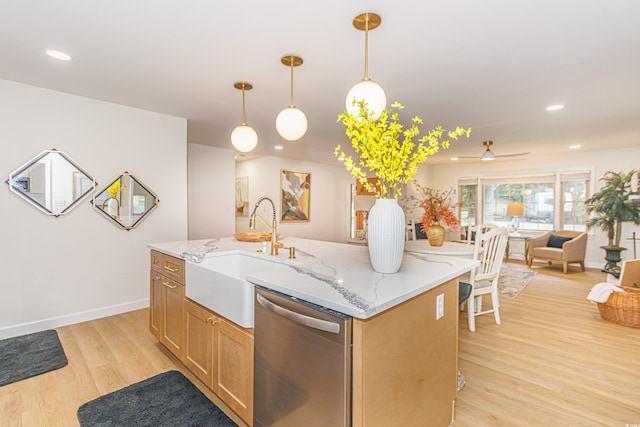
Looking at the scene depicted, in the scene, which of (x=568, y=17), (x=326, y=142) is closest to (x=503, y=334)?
(x=568, y=17)

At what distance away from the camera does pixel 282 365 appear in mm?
1360

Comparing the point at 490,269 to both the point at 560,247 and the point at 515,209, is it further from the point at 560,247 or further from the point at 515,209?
the point at 515,209

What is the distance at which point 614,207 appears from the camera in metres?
5.30

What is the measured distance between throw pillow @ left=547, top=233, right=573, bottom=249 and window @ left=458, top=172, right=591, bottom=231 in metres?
0.49

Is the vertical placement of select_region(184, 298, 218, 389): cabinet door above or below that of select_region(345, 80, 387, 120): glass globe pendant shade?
below

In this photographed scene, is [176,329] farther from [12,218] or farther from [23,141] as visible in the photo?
[23,141]

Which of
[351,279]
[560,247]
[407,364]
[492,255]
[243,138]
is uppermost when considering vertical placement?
[243,138]

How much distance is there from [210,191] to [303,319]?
493 cm

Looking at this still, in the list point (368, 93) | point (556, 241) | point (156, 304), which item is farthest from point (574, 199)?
point (156, 304)

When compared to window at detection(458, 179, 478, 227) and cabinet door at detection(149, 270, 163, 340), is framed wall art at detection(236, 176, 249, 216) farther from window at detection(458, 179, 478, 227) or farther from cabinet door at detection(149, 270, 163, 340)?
window at detection(458, 179, 478, 227)

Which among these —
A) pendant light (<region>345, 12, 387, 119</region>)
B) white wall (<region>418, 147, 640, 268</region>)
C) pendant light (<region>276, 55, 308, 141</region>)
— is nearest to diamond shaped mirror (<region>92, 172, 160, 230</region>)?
pendant light (<region>276, 55, 308, 141</region>)

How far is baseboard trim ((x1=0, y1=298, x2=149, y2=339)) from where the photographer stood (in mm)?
2908

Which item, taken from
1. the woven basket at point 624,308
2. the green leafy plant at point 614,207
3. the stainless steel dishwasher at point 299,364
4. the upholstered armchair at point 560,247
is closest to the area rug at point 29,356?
the stainless steel dishwasher at point 299,364

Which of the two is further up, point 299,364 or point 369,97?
point 369,97
